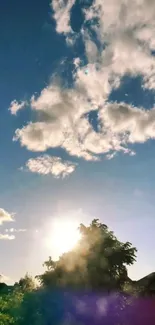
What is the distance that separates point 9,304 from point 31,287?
3.58m

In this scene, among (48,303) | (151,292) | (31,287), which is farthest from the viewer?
(151,292)

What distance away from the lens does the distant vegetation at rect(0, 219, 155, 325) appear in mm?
22031

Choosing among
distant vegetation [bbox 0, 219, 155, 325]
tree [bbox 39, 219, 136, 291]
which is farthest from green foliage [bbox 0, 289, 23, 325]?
tree [bbox 39, 219, 136, 291]

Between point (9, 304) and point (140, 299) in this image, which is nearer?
point (9, 304)

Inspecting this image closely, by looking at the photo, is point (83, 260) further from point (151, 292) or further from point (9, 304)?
point (151, 292)

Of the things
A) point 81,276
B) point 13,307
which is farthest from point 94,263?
point 13,307

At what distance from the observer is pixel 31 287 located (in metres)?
25.8

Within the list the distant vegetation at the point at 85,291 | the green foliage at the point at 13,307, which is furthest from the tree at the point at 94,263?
the green foliage at the point at 13,307

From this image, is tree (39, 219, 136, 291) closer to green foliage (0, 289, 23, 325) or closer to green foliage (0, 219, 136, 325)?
green foliage (0, 219, 136, 325)

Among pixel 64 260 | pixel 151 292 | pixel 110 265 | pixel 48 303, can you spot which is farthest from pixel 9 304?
pixel 151 292

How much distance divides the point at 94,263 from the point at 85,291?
6.25ft

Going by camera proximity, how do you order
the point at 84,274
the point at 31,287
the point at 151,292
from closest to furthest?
the point at 84,274, the point at 31,287, the point at 151,292

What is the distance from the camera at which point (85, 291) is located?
23.6 m

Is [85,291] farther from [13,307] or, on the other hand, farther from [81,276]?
[13,307]
